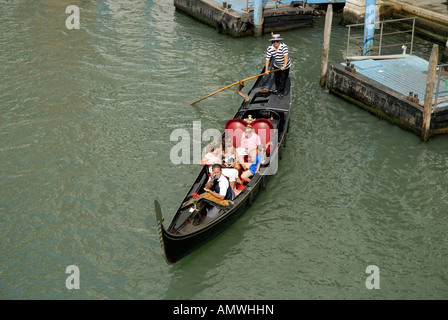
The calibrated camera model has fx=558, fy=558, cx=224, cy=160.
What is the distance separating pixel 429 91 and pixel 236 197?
462 centimetres

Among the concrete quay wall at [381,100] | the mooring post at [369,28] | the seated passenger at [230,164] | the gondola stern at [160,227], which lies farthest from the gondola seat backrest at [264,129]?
the mooring post at [369,28]

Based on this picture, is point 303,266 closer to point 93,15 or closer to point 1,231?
point 1,231

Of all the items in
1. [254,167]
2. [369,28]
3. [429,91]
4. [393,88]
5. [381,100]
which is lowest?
[254,167]

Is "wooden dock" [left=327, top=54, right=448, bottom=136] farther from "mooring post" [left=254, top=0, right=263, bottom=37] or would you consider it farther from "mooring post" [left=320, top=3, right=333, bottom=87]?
"mooring post" [left=254, top=0, right=263, bottom=37]

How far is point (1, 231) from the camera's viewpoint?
8680 mm

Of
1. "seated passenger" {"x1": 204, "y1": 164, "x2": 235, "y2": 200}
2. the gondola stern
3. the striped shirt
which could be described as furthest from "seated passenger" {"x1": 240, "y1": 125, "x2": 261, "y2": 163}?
the gondola stern

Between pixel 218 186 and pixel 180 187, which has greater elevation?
pixel 218 186

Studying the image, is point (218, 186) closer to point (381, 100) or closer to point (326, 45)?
point (381, 100)

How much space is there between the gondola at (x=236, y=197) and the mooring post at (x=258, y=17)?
5112mm

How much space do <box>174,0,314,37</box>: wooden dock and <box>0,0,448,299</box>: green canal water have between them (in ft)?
4.10

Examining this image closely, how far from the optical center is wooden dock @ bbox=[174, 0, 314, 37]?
16656 millimetres

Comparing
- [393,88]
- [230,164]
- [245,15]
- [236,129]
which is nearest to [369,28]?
[393,88]

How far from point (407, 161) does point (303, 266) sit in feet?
12.7

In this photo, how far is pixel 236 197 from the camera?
8.80 metres
